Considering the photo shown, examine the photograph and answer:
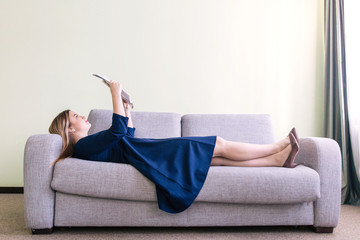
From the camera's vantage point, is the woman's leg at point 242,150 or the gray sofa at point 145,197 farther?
the woman's leg at point 242,150

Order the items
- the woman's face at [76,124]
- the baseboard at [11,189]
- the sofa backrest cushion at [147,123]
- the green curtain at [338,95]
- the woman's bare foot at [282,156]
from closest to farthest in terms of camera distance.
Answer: the woman's bare foot at [282,156] < the woman's face at [76,124] < the sofa backrest cushion at [147,123] < the green curtain at [338,95] < the baseboard at [11,189]

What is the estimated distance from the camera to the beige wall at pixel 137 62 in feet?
10.4

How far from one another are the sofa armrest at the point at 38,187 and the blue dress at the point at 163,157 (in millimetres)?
250

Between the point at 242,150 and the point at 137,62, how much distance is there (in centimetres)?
156

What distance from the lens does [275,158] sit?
2.07 metres

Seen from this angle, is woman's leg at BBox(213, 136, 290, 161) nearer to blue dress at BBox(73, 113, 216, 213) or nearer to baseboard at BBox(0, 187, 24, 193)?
blue dress at BBox(73, 113, 216, 213)

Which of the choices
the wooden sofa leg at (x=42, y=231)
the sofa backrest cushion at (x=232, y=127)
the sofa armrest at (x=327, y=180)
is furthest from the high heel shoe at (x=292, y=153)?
the wooden sofa leg at (x=42, y=231)

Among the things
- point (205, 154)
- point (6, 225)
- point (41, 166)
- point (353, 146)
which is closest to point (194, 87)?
point (205, 154)

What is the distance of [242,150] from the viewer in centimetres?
209

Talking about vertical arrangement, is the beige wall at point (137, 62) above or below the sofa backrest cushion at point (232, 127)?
above

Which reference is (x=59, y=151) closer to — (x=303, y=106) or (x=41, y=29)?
(x=41, y=29)

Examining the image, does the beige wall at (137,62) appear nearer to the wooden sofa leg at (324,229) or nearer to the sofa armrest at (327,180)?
the sofa armrest at (327,180)

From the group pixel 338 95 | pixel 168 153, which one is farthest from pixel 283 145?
pixel 338 95

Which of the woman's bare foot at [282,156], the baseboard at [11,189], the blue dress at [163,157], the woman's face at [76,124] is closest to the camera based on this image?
the blue dress at [163,157]
